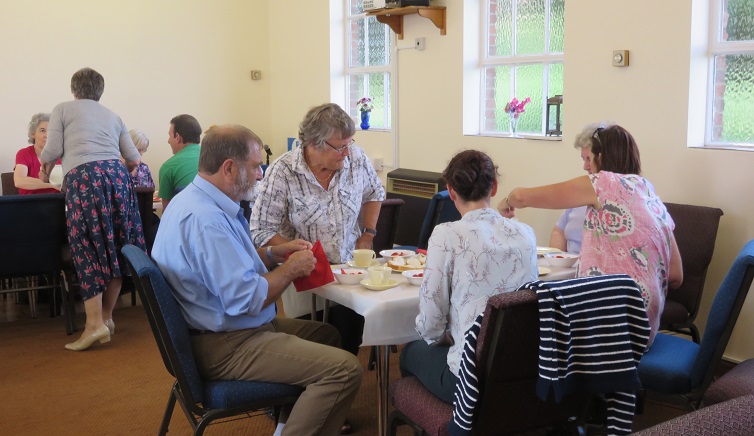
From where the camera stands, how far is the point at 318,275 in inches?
110

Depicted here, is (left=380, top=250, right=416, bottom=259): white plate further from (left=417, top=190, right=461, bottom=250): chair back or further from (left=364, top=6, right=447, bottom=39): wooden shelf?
(left=364, top=6, right=447, bottom=39): wooden shelf

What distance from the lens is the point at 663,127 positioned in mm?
4121

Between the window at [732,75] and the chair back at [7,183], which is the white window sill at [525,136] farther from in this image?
the chair back at [7,183]

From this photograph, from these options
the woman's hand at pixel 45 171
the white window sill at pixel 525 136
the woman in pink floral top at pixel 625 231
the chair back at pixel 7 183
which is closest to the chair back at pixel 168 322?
the woman in pink floral top at pixel 625 231

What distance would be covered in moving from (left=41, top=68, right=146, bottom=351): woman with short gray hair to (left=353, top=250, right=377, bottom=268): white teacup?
210cm

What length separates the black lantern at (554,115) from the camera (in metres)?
4.96

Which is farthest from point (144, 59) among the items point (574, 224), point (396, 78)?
point (574, 224)

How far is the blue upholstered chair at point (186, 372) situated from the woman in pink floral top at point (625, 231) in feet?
3.82

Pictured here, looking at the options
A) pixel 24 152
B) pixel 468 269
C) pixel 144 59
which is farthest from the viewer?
pixel 144 59

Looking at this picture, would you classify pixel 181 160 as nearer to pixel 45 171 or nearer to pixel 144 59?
pixel 45 171

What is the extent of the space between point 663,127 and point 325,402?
2.48 metres

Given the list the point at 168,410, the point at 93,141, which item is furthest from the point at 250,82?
the point at 168,410

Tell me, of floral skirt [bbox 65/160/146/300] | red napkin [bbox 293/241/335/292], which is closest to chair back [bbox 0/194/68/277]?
floral skirt [bbox 65/160/146/300]

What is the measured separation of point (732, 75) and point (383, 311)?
2474mm
